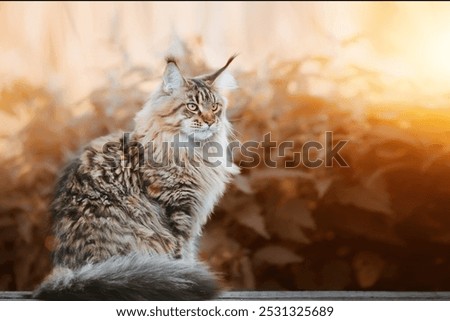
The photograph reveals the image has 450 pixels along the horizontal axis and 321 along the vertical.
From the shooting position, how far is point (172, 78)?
235 cm

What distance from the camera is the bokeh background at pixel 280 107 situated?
7.85 ft

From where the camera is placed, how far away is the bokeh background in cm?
239

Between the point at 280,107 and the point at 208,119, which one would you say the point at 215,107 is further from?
the point at 280,107

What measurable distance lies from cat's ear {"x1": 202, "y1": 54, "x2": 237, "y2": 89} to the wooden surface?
2.29 feet

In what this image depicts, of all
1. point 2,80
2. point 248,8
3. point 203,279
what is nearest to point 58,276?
point 203,279

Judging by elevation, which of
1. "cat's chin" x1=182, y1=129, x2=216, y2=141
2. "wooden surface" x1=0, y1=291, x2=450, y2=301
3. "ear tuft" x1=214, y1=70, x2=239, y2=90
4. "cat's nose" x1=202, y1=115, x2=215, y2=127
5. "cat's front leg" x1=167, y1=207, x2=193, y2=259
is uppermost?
"ear tuft" x1=214, y1=70, x2=239, y2=90

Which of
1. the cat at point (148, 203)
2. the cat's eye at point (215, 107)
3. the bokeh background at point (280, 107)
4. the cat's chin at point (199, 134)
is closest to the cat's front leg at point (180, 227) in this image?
the cat at point (148, 203)

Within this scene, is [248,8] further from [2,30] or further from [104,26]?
[2,30]

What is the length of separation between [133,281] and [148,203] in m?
0.26

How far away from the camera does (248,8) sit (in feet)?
7.91

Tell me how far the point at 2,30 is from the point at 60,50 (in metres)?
0.22

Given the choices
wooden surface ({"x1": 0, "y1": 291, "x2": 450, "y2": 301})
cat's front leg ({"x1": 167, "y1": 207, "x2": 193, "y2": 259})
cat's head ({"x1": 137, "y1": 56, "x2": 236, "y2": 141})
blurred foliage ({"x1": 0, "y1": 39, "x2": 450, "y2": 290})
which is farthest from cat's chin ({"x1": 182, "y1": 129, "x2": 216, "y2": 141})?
wooden surface ({"x1": 0, "y1": 291, "x2": 450, "y2": 301})

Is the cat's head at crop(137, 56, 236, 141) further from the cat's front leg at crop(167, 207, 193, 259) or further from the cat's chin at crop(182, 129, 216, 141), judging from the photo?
the cat's front leg at crop(167, 207, 193, 259)

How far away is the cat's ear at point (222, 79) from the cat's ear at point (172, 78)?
0.29 feet
